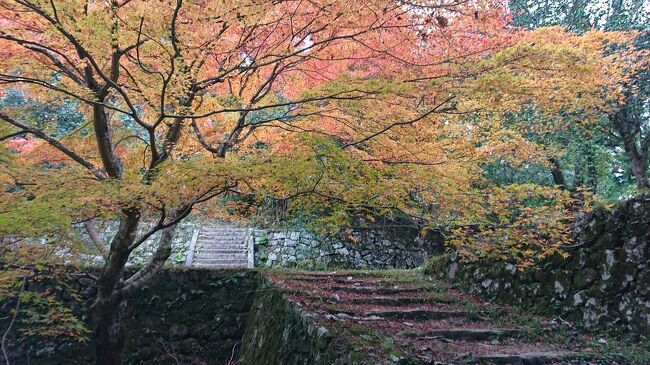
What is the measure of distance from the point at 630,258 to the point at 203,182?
4368 mm

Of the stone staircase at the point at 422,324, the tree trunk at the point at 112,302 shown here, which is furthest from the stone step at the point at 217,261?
the tree trunk at the point at 112,302

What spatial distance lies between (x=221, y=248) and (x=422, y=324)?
25.5 feet

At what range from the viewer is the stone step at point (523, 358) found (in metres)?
3.09

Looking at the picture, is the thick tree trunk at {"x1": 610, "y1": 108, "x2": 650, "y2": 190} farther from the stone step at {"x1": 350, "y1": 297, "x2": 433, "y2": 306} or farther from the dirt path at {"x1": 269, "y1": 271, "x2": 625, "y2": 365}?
the stone step at {"x1": 350, "y1": 297, "x2": 433, "y2": 306}

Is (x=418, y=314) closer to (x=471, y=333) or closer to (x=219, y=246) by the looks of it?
(x=471, y=333)

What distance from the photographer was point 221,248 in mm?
10820

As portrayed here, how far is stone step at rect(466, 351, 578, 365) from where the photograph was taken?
3.09 meters

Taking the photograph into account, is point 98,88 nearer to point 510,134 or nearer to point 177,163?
point 177,163

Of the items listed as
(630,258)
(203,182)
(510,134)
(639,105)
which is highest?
(639,105)

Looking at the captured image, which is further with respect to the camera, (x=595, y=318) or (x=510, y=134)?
(x=510, y=134)

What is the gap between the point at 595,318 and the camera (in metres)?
3.98

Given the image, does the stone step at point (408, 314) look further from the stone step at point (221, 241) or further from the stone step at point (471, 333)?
the stone step at point (221, 241)

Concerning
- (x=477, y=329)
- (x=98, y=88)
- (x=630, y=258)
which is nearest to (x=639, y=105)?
(x=630, y=258)

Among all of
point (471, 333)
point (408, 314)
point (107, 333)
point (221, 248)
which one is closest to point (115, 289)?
point (107, 333)
